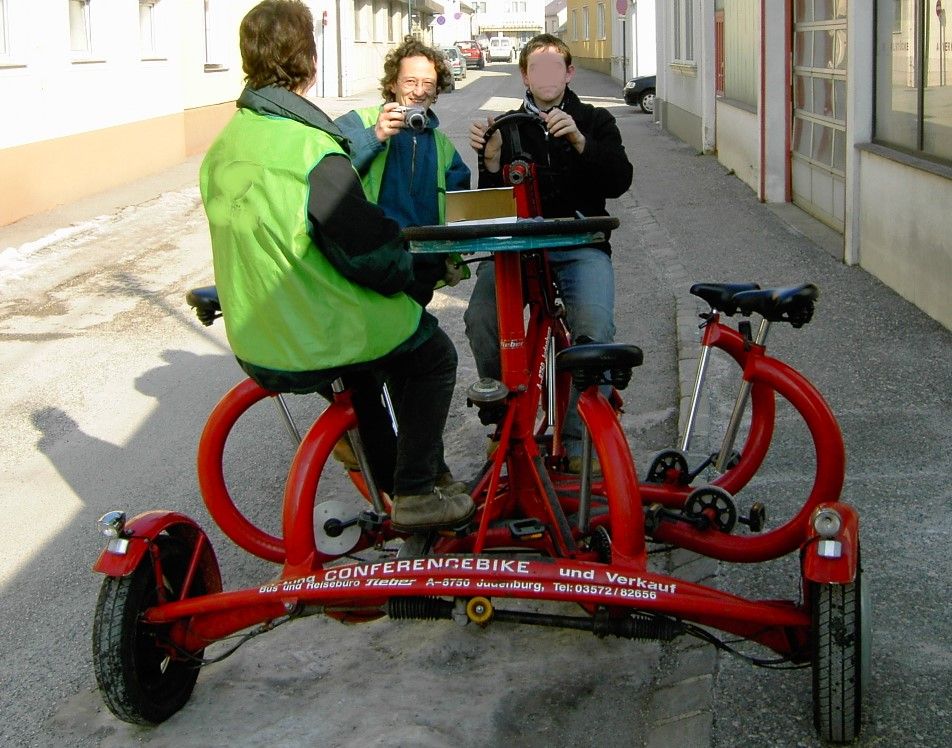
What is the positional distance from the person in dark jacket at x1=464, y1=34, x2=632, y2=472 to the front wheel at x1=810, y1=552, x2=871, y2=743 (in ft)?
4.80

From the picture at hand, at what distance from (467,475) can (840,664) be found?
2.87 meters

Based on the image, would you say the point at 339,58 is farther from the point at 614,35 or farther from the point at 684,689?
the point at 684,689

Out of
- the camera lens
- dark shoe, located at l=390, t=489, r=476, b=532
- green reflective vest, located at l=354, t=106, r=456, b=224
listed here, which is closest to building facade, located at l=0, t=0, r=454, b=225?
green reflective vest, located at l=354, t=106, r=456, b=224

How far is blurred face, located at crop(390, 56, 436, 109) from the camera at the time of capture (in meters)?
4.46

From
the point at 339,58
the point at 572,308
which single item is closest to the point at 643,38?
the point at 339,58

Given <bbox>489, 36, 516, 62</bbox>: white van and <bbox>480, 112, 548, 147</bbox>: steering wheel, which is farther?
<bbox>489, 36, 516, 62</bbox>: white van

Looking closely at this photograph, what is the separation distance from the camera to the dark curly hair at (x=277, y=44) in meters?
3.52

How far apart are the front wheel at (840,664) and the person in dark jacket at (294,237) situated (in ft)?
4.56

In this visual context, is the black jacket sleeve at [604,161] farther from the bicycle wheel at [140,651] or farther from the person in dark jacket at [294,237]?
the bicycle wheel at [140,651]

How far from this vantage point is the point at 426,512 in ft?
12.4

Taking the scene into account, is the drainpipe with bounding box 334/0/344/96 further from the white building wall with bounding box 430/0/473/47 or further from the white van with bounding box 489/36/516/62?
the white van with bounding box 489/36/516/62

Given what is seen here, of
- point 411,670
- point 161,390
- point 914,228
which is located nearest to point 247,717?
point 411,670

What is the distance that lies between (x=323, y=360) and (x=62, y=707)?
5.06 feet

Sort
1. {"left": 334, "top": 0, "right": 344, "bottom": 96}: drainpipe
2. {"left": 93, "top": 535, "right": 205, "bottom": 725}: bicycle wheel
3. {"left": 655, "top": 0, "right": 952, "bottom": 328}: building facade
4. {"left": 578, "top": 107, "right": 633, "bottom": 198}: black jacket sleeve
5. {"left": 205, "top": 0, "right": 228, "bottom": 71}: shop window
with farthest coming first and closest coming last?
{"left": 334, "top": 0, "right": 344, "bottom": 96}: drainpipe, {"left": 205, "top": 0, "right": 228, "bottom": 71}: shop window, {"left": 655, "top": 0, "right": 952, "bottom": 328}: building facade, {"left": 578, "top": 107, "right": 633, "bottom": 198}: black jacket sleeve, {"left": 93, "top": 535, "right": 205, "bottom": 725}: bicycle wheel
